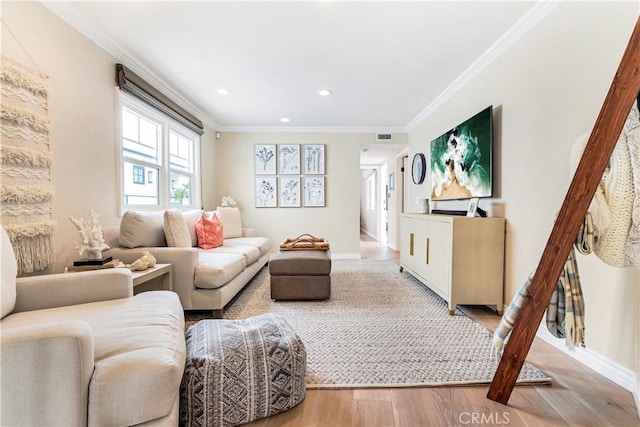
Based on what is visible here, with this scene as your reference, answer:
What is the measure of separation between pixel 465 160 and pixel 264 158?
3253 mm

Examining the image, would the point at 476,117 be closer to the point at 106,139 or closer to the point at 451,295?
the point at 451,295

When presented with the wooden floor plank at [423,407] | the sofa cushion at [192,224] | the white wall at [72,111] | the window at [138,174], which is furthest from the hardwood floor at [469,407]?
the window at [138,174]

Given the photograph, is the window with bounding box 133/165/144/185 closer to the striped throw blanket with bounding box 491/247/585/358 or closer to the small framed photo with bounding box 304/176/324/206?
the small framed photo with bounding box 304/176/324/206

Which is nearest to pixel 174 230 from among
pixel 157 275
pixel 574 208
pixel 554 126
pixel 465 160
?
pixel 157 275

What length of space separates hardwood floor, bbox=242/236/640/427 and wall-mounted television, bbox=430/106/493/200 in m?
1.49


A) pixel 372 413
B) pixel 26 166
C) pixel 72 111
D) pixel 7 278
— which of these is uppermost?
pixel 72 111

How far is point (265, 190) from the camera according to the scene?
493 centimetres

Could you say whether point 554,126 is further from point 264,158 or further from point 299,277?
point 264,158

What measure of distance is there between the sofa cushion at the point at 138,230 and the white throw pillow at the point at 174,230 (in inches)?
4.3

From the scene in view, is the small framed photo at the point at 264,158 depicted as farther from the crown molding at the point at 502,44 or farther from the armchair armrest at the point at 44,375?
the armchair armrest at the point at 44,375

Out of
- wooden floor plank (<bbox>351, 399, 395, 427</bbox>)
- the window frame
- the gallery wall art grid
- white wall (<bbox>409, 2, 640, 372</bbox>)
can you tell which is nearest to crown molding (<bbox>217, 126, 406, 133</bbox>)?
the gallery wall art grid

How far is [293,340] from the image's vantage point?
4.43 ft

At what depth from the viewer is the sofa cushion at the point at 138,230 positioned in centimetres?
234

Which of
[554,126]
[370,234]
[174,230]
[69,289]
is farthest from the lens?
[370,234]
